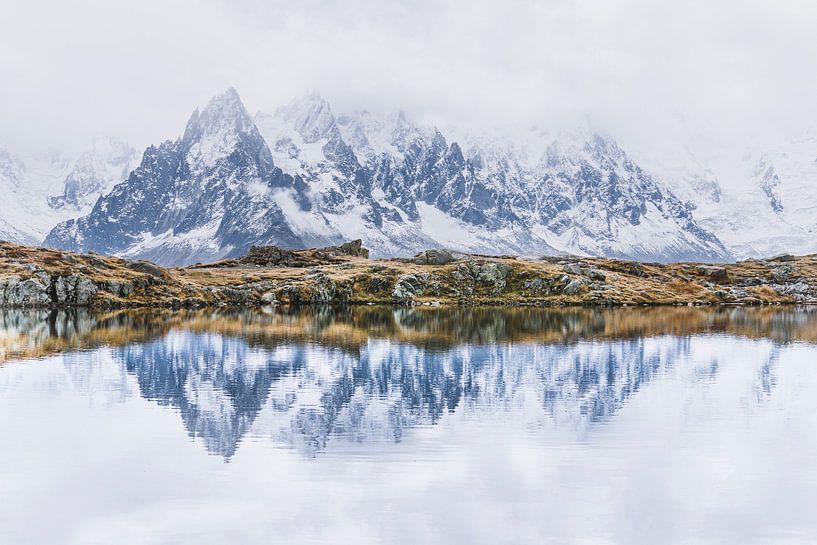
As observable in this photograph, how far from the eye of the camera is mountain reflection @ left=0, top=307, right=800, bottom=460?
5222 centimetres

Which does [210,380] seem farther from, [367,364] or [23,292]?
[23,292]

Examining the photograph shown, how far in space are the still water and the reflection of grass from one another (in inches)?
375

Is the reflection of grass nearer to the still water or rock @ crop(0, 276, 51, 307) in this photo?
the still water

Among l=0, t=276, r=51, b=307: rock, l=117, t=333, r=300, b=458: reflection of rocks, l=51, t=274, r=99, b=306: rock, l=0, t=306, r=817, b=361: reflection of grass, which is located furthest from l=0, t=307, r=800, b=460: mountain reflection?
l=51, t=274, r=99, b=306: rock

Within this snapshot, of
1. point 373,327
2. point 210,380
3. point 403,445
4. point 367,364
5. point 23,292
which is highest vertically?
point 23,292

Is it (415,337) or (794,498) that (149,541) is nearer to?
(794,498)

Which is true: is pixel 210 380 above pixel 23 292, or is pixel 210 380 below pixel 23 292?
below

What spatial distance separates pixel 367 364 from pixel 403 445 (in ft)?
116

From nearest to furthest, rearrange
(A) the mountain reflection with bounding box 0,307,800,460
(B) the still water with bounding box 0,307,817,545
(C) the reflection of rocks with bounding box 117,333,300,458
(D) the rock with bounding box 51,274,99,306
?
(B) the still water with bounding box 0,307,817,545, (C) the reflection of rocks with bounding box 117,333,300,458, (A) the mountain reflection with bounding box 0,307,800,460, (D) the rock with bounding box 51,274,99,306

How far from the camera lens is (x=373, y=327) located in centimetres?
12731

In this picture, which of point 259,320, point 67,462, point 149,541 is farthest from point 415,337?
point 149,541

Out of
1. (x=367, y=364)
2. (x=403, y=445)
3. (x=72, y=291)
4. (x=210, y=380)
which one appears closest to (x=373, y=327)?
(x=367, y=364)

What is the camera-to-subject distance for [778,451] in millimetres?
43844

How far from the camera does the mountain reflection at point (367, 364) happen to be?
52219mm
